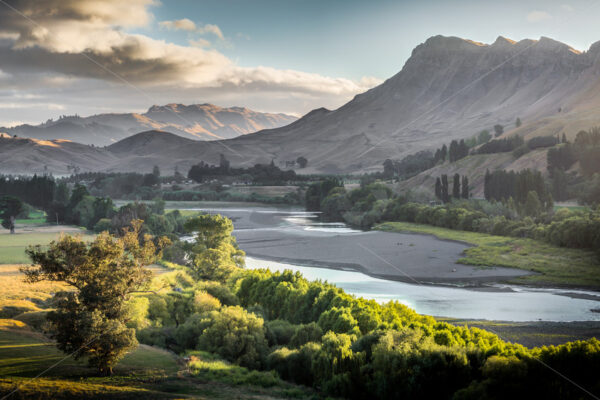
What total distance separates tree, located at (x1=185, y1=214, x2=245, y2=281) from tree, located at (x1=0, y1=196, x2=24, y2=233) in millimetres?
43522

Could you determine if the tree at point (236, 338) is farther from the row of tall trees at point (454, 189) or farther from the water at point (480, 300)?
the row of tall trees at point (454, 189)

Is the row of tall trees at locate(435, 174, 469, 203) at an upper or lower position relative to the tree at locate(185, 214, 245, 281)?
upper

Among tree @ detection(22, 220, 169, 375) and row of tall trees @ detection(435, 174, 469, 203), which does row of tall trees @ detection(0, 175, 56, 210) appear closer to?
row of tall trees @ detection(435, 174, 469, 203)

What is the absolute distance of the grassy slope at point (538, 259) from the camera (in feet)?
169

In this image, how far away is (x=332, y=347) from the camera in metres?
22.4

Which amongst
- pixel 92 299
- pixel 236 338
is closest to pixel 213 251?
pixel 236 338

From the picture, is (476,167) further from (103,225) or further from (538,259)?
(103,225)

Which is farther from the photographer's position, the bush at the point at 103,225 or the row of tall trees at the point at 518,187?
the row of tall trees at the point at 518,187

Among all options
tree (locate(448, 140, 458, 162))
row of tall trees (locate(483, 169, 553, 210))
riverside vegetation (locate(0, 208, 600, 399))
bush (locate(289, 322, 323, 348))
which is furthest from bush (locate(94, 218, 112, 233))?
tree (locate(448, 140, 458, 162))

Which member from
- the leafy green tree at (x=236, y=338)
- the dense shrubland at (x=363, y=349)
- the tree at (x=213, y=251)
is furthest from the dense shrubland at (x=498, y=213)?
the leafy green tree at (x=236, y=338)

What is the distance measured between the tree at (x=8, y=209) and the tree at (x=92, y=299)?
66649mm

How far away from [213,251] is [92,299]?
85.8 ft

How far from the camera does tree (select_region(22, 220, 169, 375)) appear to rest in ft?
67.9

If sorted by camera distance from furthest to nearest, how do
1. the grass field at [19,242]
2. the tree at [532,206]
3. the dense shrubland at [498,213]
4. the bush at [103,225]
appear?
the tree at [532,206]
the bush at [103,225]
the dense shrubland at [498,213]
the grass field at [19,242]
